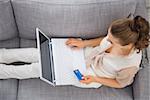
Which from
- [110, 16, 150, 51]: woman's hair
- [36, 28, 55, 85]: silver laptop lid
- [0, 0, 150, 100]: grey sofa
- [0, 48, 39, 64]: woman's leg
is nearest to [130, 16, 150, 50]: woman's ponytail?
[110, 16, 150, 51]: woman's hair

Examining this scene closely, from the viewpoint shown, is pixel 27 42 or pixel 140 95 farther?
pixel 27 42

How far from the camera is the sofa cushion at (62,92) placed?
171 centimetres

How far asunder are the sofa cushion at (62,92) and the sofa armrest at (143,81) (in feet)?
0.27

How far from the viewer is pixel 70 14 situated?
1.62 meters

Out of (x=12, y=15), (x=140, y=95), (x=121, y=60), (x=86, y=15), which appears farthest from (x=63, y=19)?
(x=140, y=95)

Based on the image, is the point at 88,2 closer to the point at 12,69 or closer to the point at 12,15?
the point at 12,15

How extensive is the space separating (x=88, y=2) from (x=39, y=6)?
0.86 ft

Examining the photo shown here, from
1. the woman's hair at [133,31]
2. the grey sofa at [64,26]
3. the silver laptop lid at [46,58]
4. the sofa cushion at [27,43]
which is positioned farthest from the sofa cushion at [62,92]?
the woman's hair at [133,31]

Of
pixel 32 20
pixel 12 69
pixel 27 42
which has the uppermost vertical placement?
pixel 32 20

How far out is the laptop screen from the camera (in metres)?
1.60

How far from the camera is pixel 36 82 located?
5.73ft

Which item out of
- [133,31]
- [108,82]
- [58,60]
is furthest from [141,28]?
[58,60]

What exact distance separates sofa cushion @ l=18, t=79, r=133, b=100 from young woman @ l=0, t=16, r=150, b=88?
0.06 m

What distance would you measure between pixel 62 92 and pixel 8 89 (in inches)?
12.2
